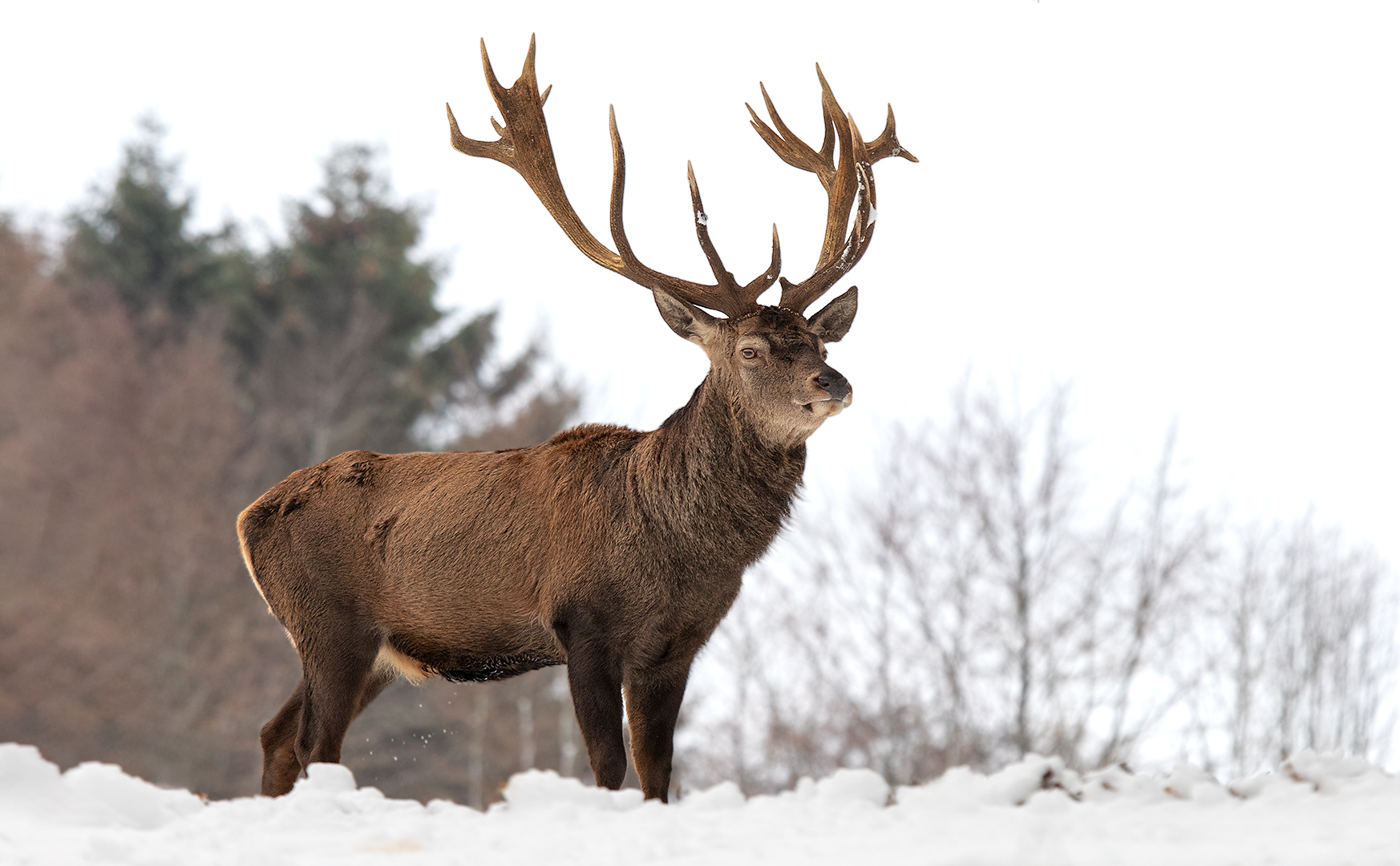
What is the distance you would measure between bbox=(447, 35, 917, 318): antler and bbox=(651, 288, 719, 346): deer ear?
3.0 inches

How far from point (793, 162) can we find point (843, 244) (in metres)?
1.14

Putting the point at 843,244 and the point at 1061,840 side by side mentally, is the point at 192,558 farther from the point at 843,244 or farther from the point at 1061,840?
the point at 1061,840

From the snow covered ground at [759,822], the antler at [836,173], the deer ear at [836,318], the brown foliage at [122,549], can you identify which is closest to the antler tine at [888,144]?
the antler at [836,173]

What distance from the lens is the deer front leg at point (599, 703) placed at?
4.98 metres

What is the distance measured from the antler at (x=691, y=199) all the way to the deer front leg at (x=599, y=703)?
1.77 meters

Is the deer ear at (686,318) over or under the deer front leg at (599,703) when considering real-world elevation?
over

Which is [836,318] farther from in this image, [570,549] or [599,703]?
[599,703]

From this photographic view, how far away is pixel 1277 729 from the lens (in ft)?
Result: 66.4

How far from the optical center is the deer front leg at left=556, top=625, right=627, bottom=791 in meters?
4.98

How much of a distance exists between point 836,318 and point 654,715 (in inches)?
82.2

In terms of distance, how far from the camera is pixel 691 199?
6.26m

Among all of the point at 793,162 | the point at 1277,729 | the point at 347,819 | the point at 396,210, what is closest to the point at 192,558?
the point at 396,210

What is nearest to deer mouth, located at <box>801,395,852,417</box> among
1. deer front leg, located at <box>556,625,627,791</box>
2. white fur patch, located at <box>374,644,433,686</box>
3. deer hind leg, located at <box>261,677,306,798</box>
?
deer front leg, located at <box>556,625,627,791</box>

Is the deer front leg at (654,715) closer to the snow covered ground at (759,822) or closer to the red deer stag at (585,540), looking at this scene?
the red deer stag at (585,540)
